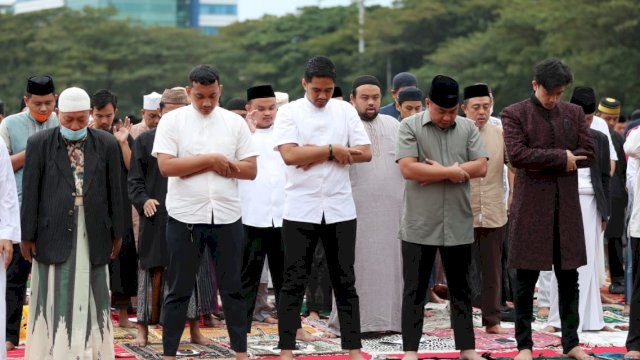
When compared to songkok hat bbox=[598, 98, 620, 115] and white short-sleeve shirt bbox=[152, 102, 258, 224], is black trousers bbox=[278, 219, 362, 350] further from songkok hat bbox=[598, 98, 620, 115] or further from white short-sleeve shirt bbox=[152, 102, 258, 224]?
songkok hat bbox=[598, 98, 620, 115]

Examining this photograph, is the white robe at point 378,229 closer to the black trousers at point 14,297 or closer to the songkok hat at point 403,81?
the songkok hat at point 403,81

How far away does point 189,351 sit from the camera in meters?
9.40

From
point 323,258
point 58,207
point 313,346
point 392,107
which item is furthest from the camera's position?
point 392,107

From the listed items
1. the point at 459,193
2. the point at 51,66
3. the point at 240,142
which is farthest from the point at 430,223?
the point at 51,66

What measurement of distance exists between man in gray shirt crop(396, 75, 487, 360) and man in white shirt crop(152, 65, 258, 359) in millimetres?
1229

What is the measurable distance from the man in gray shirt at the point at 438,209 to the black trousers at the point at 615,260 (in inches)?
204

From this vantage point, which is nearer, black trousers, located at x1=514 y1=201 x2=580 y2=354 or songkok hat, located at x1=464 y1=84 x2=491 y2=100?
black trousers, located at x1=514 y1=201 x2=580 y2=354

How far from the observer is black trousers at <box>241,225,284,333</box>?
1035cm

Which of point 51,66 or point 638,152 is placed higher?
point 51,66

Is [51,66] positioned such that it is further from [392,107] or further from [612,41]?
[392,107]

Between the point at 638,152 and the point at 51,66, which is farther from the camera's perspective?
the point at 51,66

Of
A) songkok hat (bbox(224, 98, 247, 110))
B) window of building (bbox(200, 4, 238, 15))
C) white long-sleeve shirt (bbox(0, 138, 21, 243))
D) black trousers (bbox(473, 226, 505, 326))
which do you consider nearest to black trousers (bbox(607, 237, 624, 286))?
black trousers (bbox(473, 226, 505, 326))

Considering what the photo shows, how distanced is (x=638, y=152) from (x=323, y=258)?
11.5 ft

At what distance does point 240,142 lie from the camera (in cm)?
848
